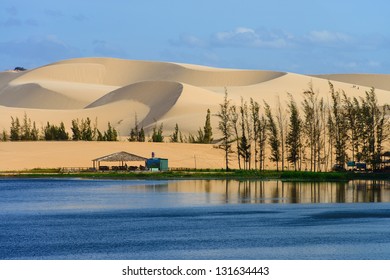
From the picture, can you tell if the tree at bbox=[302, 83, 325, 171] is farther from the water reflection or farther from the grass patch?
the water reflection

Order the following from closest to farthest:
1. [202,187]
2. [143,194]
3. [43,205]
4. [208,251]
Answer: [208,251], [43,205], [143,194], [202,187]

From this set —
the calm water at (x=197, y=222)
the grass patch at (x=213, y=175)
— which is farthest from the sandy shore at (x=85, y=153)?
the calm water at (x=197, y=222)

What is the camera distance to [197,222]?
4506cm

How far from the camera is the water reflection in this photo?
58.4m

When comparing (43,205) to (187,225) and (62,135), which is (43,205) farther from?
(62,135)

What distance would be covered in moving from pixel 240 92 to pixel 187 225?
149m

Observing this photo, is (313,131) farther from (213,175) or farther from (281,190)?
(281,190)

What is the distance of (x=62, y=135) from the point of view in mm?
122625

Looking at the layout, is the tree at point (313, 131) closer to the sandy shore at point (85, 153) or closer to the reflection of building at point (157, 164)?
the sandy shore at point (85, 153)

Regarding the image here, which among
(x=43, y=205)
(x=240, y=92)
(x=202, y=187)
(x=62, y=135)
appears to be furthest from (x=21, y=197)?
(x=240, y=92)

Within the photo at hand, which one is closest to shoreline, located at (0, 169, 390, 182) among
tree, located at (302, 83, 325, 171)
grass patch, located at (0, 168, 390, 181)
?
grass patch, located at (0, 168, 390, 181)

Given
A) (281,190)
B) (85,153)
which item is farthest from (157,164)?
(281,190)

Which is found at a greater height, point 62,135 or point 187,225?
point 62,135
